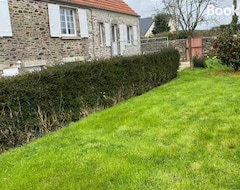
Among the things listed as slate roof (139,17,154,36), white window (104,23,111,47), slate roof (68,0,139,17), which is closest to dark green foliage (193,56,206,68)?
white window (104,23,111,47)

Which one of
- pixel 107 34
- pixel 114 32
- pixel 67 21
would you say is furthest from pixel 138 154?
pixel 114 32

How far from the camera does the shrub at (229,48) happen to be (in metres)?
11.9

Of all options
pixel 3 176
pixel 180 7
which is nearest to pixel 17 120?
pixel 3 176

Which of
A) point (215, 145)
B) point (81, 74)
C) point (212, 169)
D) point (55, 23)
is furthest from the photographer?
point (55, 23)

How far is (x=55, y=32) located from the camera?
11.5 metres

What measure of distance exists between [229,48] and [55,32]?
7.86m

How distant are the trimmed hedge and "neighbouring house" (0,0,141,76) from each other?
2.82 m

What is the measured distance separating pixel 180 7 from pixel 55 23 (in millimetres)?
6910

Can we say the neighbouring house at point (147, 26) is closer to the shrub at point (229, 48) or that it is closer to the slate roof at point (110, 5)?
the slate roof at point (110, 5)

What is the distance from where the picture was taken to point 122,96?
8.15m

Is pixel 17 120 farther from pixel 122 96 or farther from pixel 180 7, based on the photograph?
pixel 180 7

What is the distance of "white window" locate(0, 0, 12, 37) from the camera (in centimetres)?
925

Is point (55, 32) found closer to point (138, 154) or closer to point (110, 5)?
point (110, 5)

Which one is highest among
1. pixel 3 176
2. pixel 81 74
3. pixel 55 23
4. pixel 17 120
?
pixel 55 23
